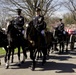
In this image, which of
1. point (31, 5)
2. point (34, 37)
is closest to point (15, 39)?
point (34, 37)

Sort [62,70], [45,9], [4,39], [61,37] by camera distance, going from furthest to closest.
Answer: [45,9]
[61,37]
[4,39]
[62,70]

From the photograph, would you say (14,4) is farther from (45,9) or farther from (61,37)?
(61,37)

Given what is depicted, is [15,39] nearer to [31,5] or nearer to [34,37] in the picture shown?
[34,37]

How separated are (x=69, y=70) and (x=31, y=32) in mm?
2351

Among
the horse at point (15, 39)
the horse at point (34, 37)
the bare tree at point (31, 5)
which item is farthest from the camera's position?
the bare tree at point (31, 5)

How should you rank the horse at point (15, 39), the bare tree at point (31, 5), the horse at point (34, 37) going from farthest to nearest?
the bare tree at point (31, 5) → the horse at point (15, 39) → the horse at point (34, 37)

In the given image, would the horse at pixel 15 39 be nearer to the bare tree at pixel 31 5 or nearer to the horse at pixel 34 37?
the horse at pixel 34 37

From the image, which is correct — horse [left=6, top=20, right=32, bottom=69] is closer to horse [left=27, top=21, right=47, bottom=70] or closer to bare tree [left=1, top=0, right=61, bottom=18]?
horse [left=27, top=21, right=47, bottom=70]

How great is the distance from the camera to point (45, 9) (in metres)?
37.4

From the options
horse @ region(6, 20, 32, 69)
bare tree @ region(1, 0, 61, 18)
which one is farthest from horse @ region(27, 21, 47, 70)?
bare tree @ region(1, 0, 61, 18)

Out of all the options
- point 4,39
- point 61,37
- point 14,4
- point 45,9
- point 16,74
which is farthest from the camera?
point 14,4

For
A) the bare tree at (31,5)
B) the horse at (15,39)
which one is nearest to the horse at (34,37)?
the horse at (15,39)

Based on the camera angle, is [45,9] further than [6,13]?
No

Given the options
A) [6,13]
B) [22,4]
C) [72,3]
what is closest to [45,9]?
[22,4]
